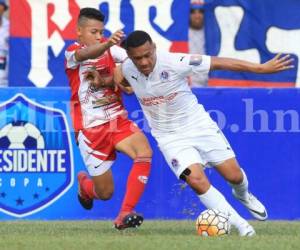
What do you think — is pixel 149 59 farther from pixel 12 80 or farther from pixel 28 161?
pixel 12 80

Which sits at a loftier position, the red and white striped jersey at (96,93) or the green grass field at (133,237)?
the red and white striped jersey at (96,93)

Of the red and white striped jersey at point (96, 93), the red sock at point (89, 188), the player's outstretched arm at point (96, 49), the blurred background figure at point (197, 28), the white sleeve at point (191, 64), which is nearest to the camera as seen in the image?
the player's outstretched arm at point (96, 49)

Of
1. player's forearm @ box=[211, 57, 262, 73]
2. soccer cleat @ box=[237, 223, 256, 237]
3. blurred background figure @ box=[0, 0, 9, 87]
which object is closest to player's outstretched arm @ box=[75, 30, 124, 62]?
player's forearm @ box=[211, 57, 262, 73]

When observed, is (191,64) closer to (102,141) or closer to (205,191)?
(205,191)

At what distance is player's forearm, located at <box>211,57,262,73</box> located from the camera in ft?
33.5

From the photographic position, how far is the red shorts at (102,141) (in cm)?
1130

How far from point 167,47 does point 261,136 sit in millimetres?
2709

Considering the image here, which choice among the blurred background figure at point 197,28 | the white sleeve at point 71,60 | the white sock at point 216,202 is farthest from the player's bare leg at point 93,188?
the blurred background figure at point 197,28

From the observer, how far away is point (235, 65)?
33.8 feet

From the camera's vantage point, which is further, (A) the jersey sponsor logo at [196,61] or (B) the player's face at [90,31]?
(B) the player's face at [90,31]

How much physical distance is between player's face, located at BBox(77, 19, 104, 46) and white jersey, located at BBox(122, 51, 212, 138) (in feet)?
1.68

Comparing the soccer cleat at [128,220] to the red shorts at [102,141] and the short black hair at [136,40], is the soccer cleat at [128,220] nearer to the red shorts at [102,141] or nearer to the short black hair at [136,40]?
the red shorts at [102,141]

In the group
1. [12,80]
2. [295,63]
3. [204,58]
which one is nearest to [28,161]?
[12,80]

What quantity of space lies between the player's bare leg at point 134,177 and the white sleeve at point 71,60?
36.3 inches
